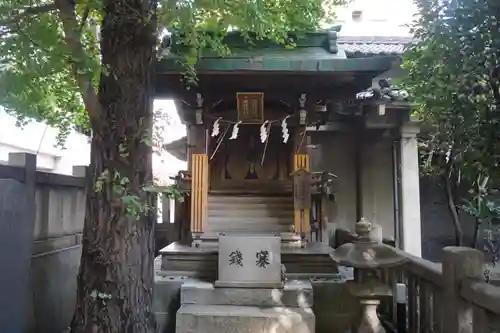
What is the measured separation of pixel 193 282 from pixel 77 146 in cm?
1592

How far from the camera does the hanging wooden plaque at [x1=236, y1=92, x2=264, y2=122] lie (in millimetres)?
9031

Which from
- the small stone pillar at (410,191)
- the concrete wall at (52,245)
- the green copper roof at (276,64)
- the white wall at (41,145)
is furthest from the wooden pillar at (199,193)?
the white wall at (41,145)

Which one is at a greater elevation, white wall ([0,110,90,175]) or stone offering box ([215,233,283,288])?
white wall ([0,110,90,175])

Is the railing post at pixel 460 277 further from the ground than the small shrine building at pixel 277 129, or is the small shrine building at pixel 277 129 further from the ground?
the small shrine building at pixel 277 129

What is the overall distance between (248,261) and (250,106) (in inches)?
125

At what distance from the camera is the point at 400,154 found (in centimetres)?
1098

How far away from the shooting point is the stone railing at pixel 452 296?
3.98 m

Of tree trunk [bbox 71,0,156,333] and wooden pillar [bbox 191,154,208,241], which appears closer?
tree trunk [bbox 71,0,156,333]

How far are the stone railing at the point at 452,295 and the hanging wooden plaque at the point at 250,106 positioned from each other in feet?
13.6

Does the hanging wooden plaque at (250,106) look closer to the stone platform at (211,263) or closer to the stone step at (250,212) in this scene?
the stone step at (250,212)

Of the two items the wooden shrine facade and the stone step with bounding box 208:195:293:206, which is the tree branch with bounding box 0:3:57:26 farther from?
the stone step with bounding box 208:195:293:206

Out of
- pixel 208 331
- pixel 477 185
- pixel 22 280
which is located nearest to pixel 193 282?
pixel 208 331

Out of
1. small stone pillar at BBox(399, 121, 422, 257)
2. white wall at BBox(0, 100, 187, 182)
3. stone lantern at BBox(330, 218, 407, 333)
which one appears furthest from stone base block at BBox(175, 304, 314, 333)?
white wall at BBox(0, 100, 187, 182)

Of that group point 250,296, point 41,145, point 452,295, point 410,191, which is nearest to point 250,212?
point 250,296
